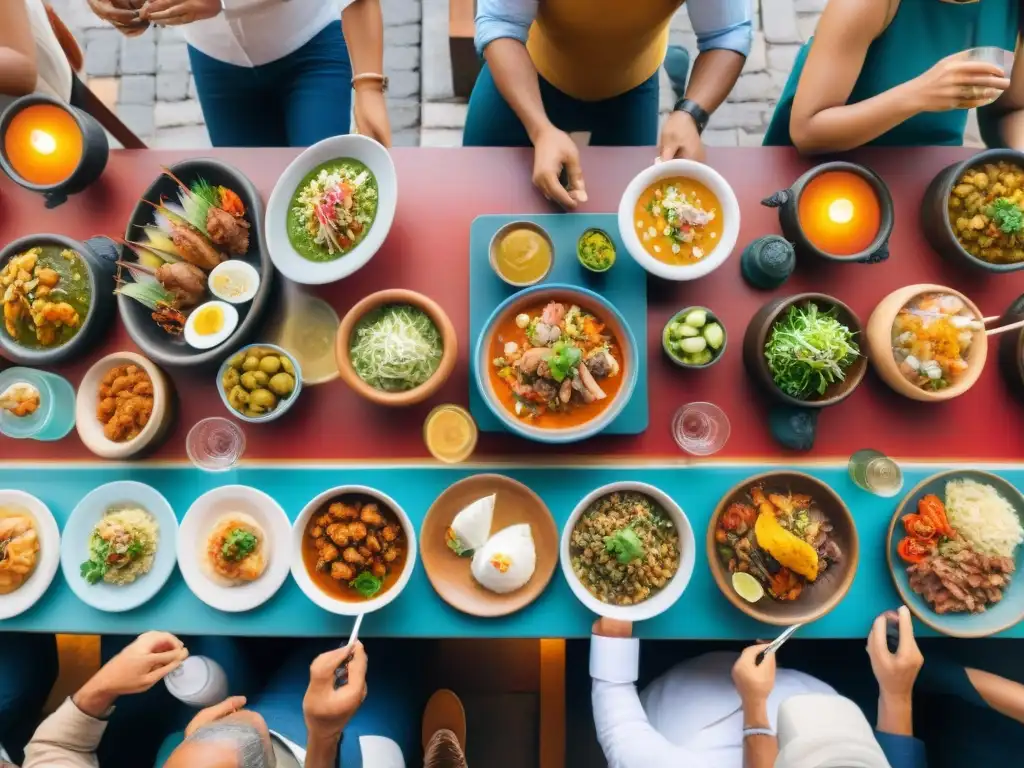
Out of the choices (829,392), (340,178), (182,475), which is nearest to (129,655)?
(182,475)

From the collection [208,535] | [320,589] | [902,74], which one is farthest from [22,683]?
[902,74]

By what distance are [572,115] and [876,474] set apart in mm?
1836

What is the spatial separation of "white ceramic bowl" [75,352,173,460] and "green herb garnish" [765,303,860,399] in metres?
1.89

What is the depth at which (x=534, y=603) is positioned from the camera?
1863mm

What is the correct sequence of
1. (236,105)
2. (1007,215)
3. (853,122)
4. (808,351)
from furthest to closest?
(236,105) → (853,122) → (1007,215) → (808,351)

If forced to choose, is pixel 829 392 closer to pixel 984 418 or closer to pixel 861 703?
pixel 984 418

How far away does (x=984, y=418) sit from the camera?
77.7 inches

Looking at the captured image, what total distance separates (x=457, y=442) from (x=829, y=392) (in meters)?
1.16

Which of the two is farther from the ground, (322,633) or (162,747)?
(322,633)

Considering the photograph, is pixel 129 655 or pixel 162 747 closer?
pixel 129 655

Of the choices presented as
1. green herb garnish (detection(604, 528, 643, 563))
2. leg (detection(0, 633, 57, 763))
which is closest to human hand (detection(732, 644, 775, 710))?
green herb garnish (detection(604, 528, 643, 563))

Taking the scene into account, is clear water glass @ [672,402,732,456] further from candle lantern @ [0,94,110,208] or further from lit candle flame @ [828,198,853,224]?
candle lantern @ [0,94,110,208]

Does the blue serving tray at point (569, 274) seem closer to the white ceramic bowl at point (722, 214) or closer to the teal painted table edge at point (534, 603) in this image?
the white ceramic bowl at point (722, 214)

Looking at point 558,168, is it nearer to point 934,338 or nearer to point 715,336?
point 715,336
